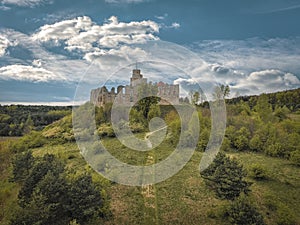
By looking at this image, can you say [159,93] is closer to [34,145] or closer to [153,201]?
[34,145]

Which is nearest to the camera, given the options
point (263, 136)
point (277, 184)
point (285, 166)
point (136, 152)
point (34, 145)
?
point (277, 184)

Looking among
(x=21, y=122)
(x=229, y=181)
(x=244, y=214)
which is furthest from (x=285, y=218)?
A: (x=21, y=122)

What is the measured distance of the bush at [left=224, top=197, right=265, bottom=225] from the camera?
1764 cm

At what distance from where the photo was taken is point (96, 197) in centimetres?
1909

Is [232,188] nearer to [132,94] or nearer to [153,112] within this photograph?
[153,112]

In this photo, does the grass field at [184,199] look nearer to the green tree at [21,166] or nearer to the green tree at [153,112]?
the green tree at [21,166]

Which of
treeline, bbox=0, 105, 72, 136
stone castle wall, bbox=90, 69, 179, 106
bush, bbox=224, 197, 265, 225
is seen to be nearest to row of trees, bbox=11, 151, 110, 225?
bush, bbox=224, 197, 265, 225

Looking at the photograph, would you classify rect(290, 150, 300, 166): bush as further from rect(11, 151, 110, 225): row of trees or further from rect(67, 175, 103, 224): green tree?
rect(67, 175, 103, 224): green tree

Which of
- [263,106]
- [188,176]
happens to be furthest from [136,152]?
[263,106]

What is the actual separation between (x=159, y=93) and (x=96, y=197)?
135ft

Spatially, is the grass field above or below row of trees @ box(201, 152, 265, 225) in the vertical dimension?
below

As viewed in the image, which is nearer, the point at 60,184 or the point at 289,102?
the point at 60,184

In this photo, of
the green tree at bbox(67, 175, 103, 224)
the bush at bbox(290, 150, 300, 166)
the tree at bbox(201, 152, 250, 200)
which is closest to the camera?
the green tree at bbox(67, 175, 103, 224)

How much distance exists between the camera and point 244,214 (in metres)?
18.0
